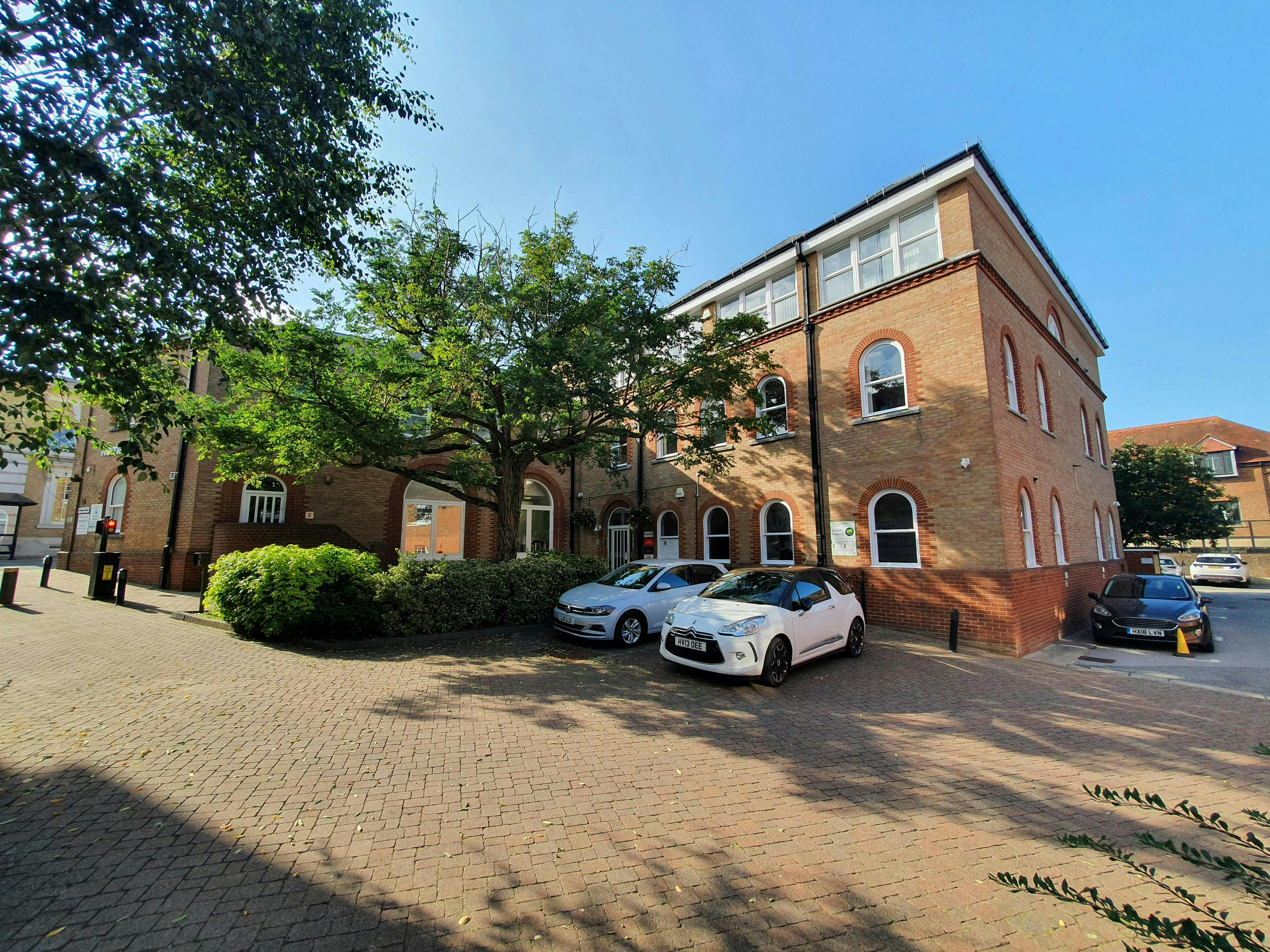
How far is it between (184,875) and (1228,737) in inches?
372

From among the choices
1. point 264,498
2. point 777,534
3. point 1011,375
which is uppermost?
point 1011,375

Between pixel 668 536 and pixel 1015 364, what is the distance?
987 centimetres

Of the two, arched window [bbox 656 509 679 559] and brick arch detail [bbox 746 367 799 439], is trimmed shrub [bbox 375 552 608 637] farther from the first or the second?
brick arch detail [bbox 746 367 799 439]

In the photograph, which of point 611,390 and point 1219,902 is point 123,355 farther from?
point 1219,902

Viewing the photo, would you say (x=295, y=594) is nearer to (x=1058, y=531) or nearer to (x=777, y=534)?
(x=777, y=534)

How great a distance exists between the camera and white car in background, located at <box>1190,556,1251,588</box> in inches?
1056

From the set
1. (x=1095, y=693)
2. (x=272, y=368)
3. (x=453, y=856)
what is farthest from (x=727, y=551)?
A: (x=453, y=856)

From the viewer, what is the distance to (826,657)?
29.5 feet

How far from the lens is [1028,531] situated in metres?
11.5

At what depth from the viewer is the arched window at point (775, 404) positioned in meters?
13.9

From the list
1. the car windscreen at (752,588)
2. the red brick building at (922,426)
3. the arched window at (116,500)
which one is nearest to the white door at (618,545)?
the red brick building at (922,426)

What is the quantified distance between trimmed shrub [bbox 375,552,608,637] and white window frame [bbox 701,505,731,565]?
499 cm

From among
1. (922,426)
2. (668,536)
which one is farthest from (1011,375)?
(668,536)

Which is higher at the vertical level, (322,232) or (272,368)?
(322,232)
